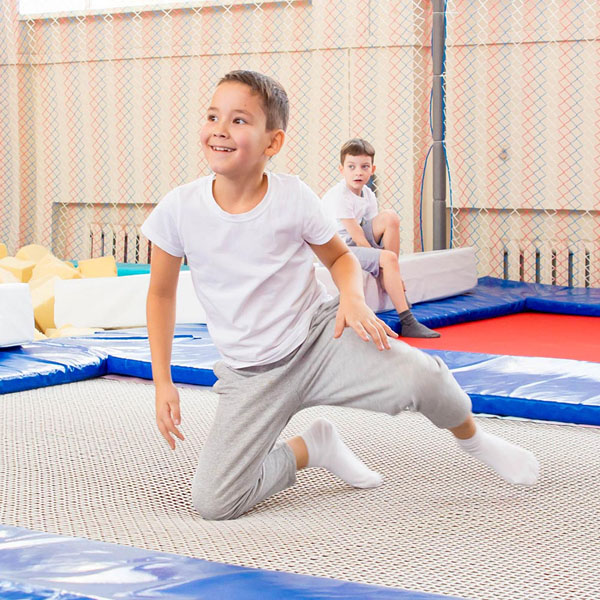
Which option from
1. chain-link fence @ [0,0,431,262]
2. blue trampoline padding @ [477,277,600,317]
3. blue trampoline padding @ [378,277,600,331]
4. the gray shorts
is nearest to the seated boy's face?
the gray shorts

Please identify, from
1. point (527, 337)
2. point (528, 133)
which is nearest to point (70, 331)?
point (527, 337)

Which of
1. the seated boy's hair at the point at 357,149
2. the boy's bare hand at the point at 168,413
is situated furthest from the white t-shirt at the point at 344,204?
the boy's bare hand at the point at 168,413

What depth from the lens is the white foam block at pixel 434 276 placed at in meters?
4.27

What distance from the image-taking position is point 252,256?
63.6 inches

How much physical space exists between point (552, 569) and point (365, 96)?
179 inches

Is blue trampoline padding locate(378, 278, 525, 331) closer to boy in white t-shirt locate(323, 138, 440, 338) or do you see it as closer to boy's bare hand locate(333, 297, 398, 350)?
boy in white t-shirt locate(323, 138, 440, 338)

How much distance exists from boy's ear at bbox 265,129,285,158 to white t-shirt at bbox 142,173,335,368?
5 cm

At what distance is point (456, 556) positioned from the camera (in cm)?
138

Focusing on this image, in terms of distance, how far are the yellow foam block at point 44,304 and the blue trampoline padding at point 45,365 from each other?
1013mm

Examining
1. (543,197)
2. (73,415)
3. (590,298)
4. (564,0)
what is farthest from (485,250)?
(73,415)

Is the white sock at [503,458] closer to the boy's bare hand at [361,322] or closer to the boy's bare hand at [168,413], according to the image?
the boy's bare hand at [361,322]

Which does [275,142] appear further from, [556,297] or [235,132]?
[556,297]

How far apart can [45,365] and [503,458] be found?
157cm

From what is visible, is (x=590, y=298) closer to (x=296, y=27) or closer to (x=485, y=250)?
(x=485, y=250)
